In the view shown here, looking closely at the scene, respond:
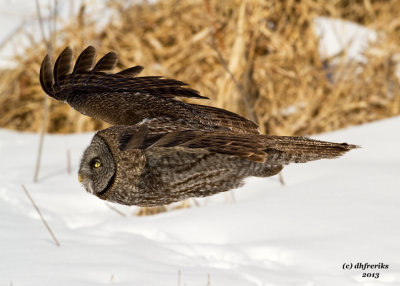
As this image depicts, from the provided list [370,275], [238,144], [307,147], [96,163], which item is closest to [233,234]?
[370,275]

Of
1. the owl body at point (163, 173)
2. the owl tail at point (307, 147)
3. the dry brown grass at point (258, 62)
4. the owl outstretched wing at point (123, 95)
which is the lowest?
the owl body at point (163, 173)

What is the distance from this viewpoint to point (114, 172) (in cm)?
305

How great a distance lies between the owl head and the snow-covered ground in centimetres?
43

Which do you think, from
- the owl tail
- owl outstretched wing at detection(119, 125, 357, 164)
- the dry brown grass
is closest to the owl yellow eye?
owl outstretched wing at detection(119, 125, 357, 164)

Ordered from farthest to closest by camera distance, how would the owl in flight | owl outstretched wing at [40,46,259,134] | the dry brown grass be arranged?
the dry brown grass, owl outstretched wing at [40,46,259,134], the owl in flight

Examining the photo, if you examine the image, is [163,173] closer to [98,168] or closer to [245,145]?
[98,168]

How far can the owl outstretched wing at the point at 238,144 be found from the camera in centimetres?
241

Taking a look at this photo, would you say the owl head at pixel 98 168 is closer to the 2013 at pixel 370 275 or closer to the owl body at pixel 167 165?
the owl body at pixel 167 165

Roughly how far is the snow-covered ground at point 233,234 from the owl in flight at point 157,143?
1.64ft

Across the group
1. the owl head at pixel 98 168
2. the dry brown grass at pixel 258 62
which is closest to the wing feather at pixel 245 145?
the owl head at pixel 98 168

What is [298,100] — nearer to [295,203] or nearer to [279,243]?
[295,203]

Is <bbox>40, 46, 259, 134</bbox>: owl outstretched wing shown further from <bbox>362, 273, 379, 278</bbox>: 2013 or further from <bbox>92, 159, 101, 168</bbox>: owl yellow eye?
<bbox>362, 273, 379, 278</bbox>: 2013

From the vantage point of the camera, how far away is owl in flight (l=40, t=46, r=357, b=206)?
8.54 ft

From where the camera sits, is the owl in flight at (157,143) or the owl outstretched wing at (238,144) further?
the owl in flight at (157,143)
